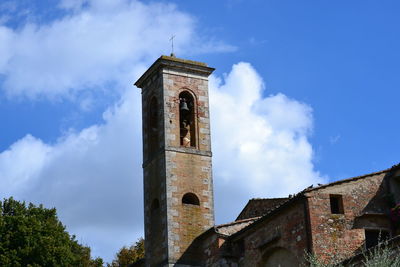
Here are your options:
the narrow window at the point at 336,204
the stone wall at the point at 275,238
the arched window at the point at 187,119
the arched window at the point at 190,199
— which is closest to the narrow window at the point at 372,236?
the narrow window at the point at 336,204

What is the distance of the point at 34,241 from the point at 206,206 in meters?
8.63

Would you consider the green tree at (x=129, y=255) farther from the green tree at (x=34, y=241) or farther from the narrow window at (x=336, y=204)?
the narrow window at (x=336, y=204)

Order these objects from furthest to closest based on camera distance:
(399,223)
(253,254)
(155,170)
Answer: (155,170), (253,254), (399,223)

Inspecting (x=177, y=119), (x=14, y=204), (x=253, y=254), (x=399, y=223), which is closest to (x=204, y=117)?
(x=177, y=119)

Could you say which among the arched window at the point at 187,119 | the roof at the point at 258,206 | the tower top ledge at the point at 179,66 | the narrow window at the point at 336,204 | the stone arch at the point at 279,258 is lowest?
the stone arch at the point at 279,258

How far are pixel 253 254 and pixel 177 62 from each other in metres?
7.45

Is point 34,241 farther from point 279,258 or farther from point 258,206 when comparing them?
point 279,258

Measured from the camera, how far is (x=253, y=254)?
2366cm

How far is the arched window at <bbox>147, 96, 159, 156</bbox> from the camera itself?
28.4 m

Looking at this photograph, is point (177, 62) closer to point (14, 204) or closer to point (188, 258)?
point (188, 258)

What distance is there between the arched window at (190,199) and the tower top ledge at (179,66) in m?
4.27

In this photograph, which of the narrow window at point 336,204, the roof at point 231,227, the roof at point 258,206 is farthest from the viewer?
the roof at point 258,206

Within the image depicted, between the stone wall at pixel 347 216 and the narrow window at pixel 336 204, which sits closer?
the stone wall at pixel 347 216

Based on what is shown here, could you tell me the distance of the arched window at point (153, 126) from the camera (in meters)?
28.4
